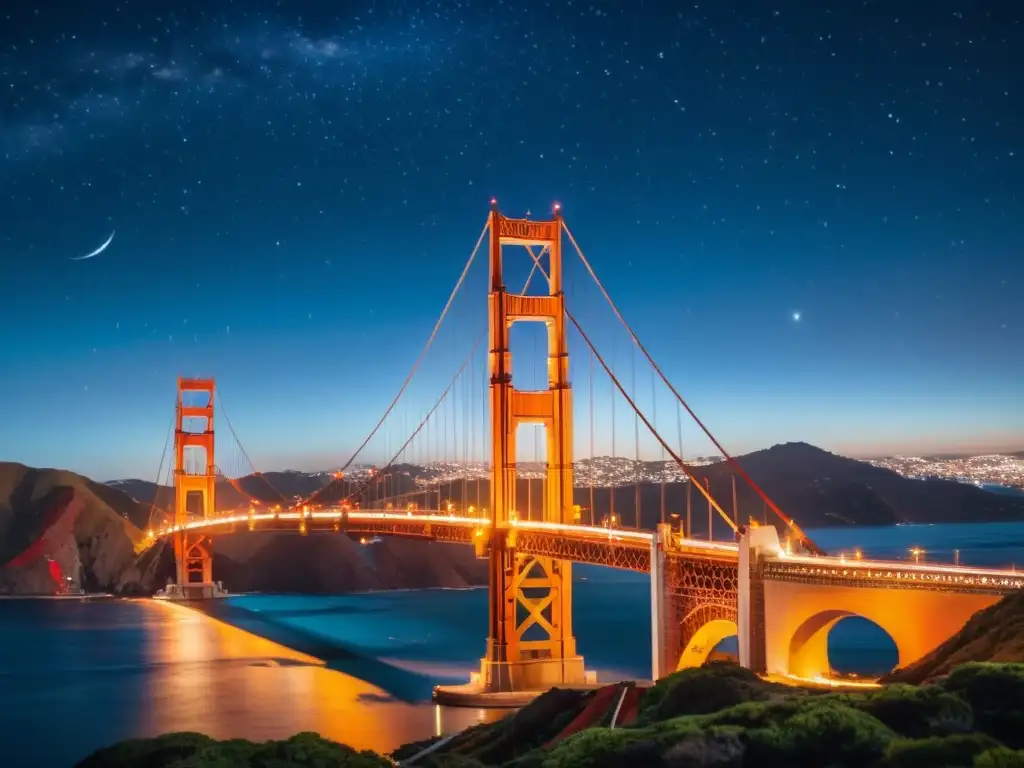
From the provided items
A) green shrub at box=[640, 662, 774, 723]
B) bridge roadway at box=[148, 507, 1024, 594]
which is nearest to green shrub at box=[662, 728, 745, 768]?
green shrub at box=[640, 662, 774, 723]

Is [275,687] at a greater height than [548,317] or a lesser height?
lesser

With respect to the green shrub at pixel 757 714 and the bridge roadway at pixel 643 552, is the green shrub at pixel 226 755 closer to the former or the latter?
the green shrub at pixel 757 714

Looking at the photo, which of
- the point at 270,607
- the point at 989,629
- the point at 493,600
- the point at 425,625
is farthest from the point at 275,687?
the point at 270,607

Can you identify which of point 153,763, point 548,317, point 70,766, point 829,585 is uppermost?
point 548,317

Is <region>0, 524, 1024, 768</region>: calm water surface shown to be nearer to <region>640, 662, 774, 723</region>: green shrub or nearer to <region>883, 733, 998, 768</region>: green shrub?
<region>640, 662, 774, 723</region>: green shrub

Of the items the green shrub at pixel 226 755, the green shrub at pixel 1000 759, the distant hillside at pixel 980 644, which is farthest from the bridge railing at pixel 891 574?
the green shrub at pixel 226 755

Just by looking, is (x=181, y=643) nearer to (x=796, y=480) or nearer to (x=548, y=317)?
(x=548, y=317)

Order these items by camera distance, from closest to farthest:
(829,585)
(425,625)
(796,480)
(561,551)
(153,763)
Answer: (153,763)
(829,585)
(561,551)
(425,625)
(796,480)
